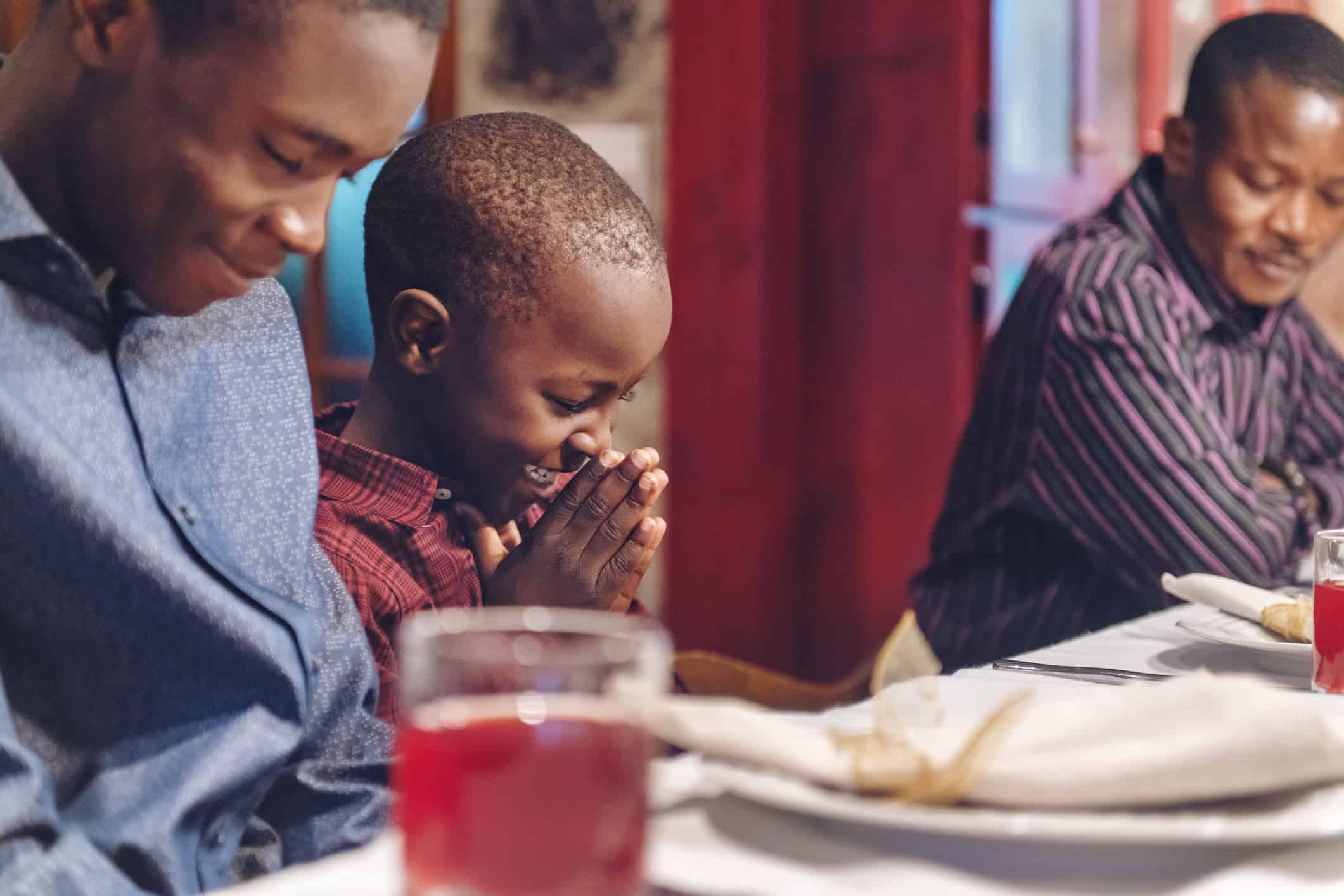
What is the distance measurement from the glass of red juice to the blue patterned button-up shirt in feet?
1.39

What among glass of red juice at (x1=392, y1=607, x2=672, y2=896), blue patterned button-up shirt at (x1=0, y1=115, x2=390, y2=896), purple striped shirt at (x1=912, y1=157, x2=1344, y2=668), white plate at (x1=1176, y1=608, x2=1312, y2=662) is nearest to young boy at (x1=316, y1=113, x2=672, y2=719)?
blue patterned button-up shirt at (x1=0, y1=115, x2=390, y2=896)

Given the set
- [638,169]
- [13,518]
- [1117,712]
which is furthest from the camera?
[638,169]

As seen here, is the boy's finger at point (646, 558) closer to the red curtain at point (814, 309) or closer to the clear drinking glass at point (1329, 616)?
the clear drinking glass at point (1329, 616)

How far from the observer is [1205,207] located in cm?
222

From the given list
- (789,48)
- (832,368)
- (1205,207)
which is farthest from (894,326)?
(1205,207)

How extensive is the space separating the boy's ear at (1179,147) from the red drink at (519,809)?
1983 mm

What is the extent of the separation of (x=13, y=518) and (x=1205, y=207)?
1.84m

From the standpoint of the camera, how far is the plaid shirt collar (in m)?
1.22

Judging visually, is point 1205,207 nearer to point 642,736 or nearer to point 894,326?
point 894,326

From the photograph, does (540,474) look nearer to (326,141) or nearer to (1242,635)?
(326,141)

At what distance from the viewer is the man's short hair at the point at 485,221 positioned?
1.23 m

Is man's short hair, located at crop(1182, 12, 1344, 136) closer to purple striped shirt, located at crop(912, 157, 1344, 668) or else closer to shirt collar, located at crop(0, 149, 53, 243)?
purple striped shirt, located at crop(912, 157, 1344, 668)

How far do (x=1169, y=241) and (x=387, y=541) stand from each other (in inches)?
58.3

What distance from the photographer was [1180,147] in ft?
7.41
